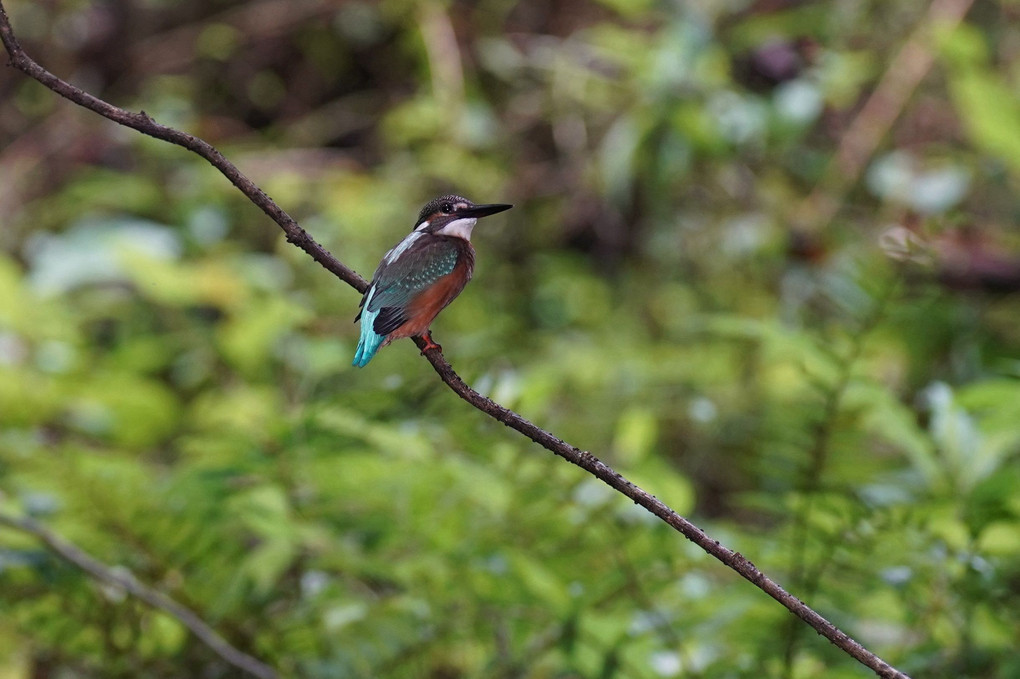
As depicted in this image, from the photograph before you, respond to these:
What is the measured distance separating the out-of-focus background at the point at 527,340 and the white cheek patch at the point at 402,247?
33 centimetres

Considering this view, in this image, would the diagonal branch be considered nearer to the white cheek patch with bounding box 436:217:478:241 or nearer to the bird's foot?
the bird's foot

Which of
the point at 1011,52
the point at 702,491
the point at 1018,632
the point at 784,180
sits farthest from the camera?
the point at 1011,52

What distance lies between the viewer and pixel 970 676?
2.06 meters

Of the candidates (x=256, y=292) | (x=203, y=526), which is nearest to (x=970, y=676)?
(x=203, y=526)

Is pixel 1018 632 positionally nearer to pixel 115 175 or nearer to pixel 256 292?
pixel 256 292

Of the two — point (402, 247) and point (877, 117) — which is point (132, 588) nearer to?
point (402, 247)

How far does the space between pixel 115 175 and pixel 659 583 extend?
4.19m

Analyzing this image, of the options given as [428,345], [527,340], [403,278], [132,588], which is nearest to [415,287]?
[403,278]

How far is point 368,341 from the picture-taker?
1730mm

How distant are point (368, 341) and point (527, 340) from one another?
3339mm

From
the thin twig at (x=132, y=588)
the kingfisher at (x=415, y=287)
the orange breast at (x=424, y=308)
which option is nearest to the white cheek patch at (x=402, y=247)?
the kingfisher at (x=415, y=287)

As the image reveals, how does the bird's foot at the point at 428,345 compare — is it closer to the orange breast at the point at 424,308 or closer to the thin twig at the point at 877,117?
the orange breast at the point at 424,308

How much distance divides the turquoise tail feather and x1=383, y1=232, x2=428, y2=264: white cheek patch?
0.37 ft

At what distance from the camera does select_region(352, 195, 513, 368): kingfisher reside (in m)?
1.71
